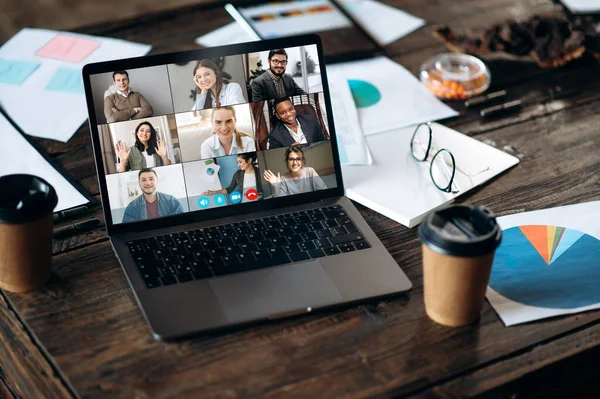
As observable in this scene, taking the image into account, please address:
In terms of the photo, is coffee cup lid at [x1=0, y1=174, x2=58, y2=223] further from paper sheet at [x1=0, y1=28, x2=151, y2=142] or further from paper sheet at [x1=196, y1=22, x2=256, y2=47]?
paper sheet at [x1=196, y1=22, x2=256, y2=47]

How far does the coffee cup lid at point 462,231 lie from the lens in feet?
2.77

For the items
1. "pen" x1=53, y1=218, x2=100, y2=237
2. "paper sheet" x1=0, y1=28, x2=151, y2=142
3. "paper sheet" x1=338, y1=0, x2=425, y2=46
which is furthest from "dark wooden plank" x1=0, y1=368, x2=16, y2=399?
"paper sheet" x1=338, y1=0, x2=425, y2=46

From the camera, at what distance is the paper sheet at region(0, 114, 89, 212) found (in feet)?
3.90

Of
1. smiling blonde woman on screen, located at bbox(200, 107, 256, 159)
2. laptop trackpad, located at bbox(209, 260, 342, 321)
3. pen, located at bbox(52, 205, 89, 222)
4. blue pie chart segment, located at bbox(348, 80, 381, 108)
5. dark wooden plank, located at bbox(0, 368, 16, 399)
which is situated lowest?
dark wooden plank, located at bbox(0, 368, 16, 399)

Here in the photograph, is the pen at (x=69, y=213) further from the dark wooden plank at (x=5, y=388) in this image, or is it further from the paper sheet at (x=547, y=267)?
the paper sheet at (x=547, y=267)

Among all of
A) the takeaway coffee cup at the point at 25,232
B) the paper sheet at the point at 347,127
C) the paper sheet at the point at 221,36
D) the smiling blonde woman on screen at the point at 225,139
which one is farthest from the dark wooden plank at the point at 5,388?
the paper sheet at the point at 221,36

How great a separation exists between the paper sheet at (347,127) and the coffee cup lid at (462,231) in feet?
1.22

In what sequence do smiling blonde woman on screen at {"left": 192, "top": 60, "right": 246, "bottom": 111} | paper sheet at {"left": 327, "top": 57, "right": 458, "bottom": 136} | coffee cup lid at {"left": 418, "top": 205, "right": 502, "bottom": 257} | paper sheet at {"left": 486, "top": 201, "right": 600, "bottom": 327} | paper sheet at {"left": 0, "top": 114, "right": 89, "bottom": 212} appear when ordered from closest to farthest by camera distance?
coffee cup lid at {"left": 418, "top": 205, "right": 502, "bottom": 257}, paper sheet at {"left": 486, "top": 201, "right": 600, "bottom": 327}, smiling blonde woman on screen at {"left": 192, "top": 60, "right": 246, "bottom": 111}, paper sheet at {"left": 0, "top": 114, "right": 89, "bottom": 212}, paper sheet at {"left": 327, "top": 57, "right": 458, "bottom": 136}

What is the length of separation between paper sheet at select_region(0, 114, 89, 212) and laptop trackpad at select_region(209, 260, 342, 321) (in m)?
0.36

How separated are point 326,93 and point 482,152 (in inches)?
13.7

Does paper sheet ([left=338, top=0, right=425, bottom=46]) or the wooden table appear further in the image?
paper sheet ([left=338, top=0, right=425, bottom=46])

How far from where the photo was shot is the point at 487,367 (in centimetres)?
88

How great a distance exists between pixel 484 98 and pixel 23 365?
1011 mm

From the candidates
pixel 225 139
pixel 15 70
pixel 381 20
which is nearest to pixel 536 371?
pixel 225 139
